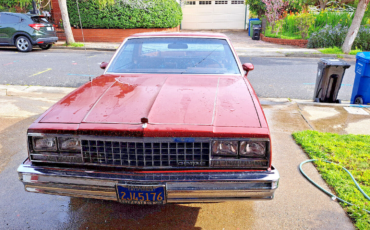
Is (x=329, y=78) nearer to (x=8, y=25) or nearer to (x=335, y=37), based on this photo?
(x=335, y=37)

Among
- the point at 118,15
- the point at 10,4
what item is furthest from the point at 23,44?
the point at 10,4

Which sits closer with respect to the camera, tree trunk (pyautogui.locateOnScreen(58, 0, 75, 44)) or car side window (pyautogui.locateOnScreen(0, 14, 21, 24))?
car side window (pyautogui.locateOnScreen(0, 14, 21, 24))

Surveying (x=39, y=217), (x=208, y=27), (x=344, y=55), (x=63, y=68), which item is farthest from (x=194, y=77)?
(x=208, y=27)

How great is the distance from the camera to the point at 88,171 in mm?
2398

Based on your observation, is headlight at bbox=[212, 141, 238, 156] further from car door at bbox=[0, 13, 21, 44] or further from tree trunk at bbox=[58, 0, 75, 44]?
tree trunk at bbox=[58, 0, 75, 44]

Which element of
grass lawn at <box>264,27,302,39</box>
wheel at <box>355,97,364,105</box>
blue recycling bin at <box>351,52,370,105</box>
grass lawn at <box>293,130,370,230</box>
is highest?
blue recycling bin at <box>351,52,370,105</box>

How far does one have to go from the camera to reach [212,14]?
2619 cm

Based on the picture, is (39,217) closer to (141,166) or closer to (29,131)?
(29,131)

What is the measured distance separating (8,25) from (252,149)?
14.3 m

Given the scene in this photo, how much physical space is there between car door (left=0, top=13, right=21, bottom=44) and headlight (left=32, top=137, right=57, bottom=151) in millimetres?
13020

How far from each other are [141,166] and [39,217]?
4.22 ft

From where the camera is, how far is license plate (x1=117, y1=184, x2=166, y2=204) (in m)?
2.29

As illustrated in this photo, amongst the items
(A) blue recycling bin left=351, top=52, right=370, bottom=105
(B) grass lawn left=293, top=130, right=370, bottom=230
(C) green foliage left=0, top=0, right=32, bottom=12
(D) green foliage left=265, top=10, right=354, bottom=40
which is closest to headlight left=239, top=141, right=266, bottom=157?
(B) grass lawn left=293, top=130, right=370, bottom=230

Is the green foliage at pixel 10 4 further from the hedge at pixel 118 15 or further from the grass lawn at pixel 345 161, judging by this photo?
the grass lawn at pixel 345 161
